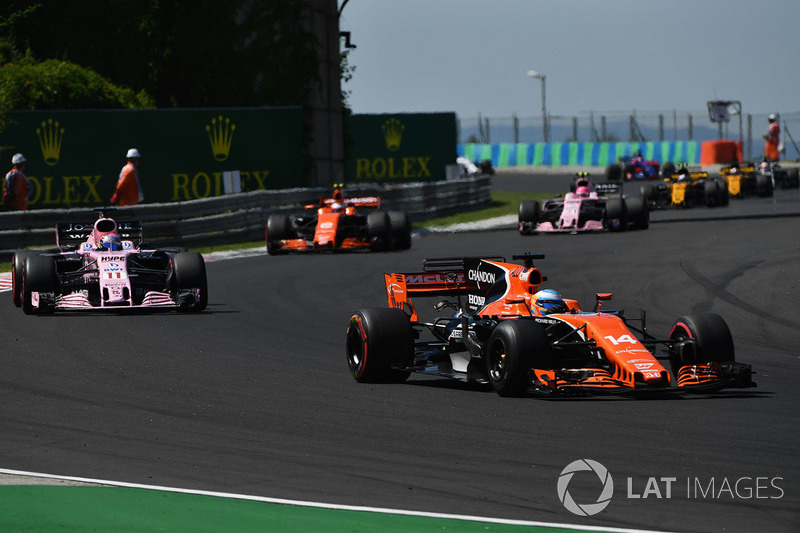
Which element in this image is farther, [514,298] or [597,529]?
[514,298]

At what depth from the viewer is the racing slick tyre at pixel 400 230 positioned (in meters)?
25.4

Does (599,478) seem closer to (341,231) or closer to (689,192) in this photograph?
(341,231)

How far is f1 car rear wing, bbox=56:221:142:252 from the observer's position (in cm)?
1725

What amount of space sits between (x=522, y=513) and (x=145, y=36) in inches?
1194

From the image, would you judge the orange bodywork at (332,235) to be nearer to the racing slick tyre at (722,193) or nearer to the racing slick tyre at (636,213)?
the racing slick tyre at (636,213)

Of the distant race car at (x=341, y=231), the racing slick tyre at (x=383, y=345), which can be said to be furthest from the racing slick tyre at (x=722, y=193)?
the racing slick tyre at (x=383, y=345)

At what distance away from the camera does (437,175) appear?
146 ft

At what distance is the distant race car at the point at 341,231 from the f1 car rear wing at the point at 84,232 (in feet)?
26.2

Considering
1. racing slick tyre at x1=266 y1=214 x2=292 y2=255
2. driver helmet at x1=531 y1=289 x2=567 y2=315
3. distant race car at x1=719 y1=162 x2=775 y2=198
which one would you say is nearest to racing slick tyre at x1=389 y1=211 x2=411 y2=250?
racing slick tyre at x1=266 y1=214 x2=292 y2=255

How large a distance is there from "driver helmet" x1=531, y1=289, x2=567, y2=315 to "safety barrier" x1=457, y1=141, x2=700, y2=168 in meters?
62.4

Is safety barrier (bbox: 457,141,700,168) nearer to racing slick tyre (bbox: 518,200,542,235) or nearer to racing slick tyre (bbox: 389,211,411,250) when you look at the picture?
racing slick tyre (bbox: 518,200,542,235)

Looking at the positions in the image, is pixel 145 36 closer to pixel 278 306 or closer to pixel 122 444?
pixel 278 306

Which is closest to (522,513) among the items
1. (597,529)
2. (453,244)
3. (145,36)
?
(597,529)

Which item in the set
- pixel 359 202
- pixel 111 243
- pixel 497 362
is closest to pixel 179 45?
pixel 359 202
